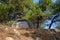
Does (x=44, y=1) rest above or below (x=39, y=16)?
above

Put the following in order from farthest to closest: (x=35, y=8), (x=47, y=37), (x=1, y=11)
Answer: (x=35, y=8) < (x=1, y=11) < (x=47, y=37)

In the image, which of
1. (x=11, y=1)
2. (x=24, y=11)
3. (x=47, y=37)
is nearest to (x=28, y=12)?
(x=24, y=11)

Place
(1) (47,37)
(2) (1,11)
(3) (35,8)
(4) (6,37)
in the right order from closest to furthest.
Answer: (4) (6,37) < (1) (47,37) < (2) (1,11) < (3) (35,8)

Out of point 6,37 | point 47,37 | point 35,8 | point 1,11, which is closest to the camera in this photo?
Answer: point 6,37

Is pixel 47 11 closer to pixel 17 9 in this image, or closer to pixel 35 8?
pixel 35 8

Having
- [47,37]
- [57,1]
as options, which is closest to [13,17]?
[57,1]

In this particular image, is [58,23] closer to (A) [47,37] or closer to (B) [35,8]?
(B) [35,8]

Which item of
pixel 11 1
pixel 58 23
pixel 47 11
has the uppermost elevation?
pixel 11 1

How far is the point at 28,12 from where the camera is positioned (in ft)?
40.0

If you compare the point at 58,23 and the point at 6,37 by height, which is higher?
the point at 6,37

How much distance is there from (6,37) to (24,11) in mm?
7000

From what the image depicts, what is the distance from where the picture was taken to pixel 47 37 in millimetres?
6703

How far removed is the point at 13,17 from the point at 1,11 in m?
1.12

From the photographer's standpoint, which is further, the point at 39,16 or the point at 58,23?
the point at 58,23
